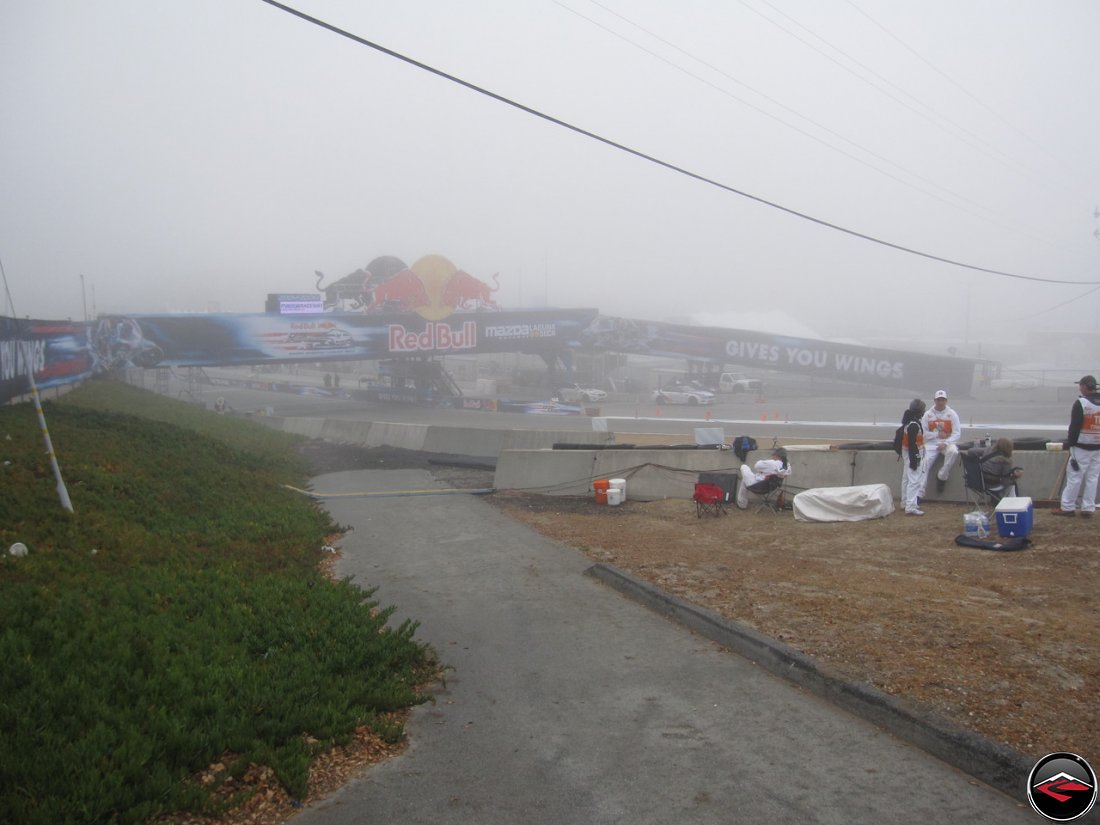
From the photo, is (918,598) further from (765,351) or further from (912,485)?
(765,351)

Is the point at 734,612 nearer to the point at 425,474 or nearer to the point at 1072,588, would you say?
the point at 1072,588

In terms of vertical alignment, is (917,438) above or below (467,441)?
above

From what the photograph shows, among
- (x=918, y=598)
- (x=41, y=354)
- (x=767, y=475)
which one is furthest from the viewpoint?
(x=41, y=354)

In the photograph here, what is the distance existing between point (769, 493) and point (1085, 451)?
13.8 ft

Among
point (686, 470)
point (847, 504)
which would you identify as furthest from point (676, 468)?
point (847, 504)

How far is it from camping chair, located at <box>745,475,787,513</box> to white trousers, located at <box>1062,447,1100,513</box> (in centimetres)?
372

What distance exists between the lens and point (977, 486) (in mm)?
10656

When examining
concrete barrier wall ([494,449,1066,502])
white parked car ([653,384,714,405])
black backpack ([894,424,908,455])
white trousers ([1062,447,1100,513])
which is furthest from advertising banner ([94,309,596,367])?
white trousers ([1062,447,1100,513])

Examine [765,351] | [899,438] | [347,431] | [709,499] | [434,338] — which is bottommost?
[347,431]

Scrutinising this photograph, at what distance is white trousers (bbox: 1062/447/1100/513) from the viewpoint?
9594 mm

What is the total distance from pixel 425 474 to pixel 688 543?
9.98 metres

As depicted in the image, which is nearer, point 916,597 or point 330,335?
point 916,597

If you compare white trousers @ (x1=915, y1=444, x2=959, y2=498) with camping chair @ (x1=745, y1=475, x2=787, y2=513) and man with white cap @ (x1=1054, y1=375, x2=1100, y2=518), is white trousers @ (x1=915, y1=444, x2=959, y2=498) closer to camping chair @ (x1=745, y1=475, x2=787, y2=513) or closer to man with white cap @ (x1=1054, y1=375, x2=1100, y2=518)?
man with white cap @ (x1=1054, y1=375, x2=1100, y2=518)

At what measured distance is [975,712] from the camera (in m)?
4.44
